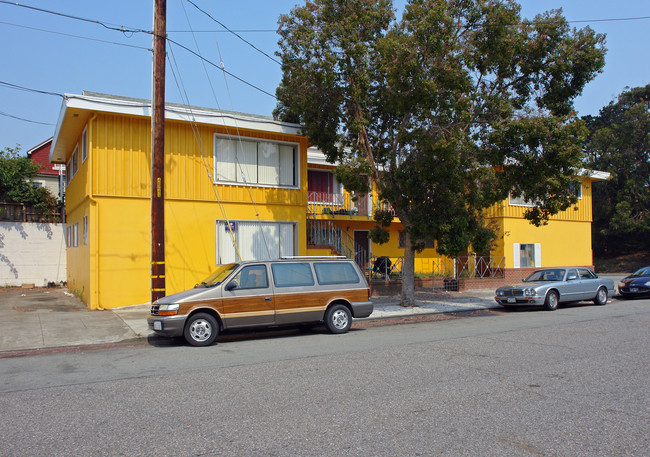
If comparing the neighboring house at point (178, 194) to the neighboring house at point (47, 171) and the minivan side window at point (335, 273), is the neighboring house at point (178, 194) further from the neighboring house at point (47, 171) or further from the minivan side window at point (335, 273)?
the neighboring house at point (47, 171)

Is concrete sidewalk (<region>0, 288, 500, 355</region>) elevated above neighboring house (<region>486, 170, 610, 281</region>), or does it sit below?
below

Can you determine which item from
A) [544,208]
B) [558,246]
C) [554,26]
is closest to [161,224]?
[544,208]

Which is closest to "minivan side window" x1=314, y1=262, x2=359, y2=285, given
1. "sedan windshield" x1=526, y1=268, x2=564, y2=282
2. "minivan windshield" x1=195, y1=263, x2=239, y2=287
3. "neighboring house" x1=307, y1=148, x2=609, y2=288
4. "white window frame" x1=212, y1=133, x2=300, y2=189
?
"minivan windshield" x1=195, y1=263, x2=239, y2=287

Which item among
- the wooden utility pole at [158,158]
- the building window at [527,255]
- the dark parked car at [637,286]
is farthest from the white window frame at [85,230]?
the building window at [527,255]

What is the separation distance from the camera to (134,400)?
6320 millimetres

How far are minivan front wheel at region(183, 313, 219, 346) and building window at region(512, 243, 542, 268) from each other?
20.1 m

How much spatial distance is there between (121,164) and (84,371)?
29.8ft

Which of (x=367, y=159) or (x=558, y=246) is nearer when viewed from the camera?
(x=367, y=159)

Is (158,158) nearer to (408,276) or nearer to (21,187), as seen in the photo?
(408,276)

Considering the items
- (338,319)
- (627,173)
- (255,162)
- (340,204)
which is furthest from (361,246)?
(627,173)

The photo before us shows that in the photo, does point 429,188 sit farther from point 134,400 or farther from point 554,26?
point 134,400

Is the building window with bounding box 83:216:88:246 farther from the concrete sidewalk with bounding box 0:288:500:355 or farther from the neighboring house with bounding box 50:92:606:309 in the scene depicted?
the concrete sidewalk with bounding box 0:288:500:355

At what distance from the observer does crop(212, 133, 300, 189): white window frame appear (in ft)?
56.8

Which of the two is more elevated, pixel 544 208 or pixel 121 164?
pixel 121 164
